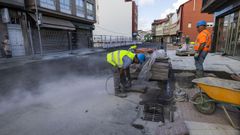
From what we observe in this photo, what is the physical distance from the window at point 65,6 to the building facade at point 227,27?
15.6m

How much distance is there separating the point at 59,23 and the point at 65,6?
295cm

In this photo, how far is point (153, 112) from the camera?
3422 millimetres

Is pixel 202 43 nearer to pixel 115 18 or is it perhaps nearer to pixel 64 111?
pixel 64 111

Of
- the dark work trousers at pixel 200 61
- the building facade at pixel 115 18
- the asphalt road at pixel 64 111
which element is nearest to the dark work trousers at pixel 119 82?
the asphalt road at pixel 64 111

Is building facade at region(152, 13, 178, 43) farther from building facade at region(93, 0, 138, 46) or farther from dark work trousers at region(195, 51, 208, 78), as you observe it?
dark work trousers at region(195, 51, 208, 78)

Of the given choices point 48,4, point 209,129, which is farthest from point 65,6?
point 209,129

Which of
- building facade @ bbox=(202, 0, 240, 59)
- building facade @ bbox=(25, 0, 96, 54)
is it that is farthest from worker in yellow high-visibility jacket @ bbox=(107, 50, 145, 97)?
building facade @ bbox=(25, 0, 96, 54)

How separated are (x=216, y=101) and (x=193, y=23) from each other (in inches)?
1443

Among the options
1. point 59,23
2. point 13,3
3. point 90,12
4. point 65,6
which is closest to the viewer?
point 13,3

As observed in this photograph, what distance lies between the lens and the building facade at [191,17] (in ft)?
109

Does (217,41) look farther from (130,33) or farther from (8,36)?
(130,33)

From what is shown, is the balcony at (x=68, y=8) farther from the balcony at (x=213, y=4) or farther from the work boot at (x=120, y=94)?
the balcony at (x=213, y=4)

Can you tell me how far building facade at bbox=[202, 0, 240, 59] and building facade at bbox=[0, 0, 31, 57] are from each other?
1545 cm

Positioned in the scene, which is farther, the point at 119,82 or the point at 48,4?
the point at 48,4
